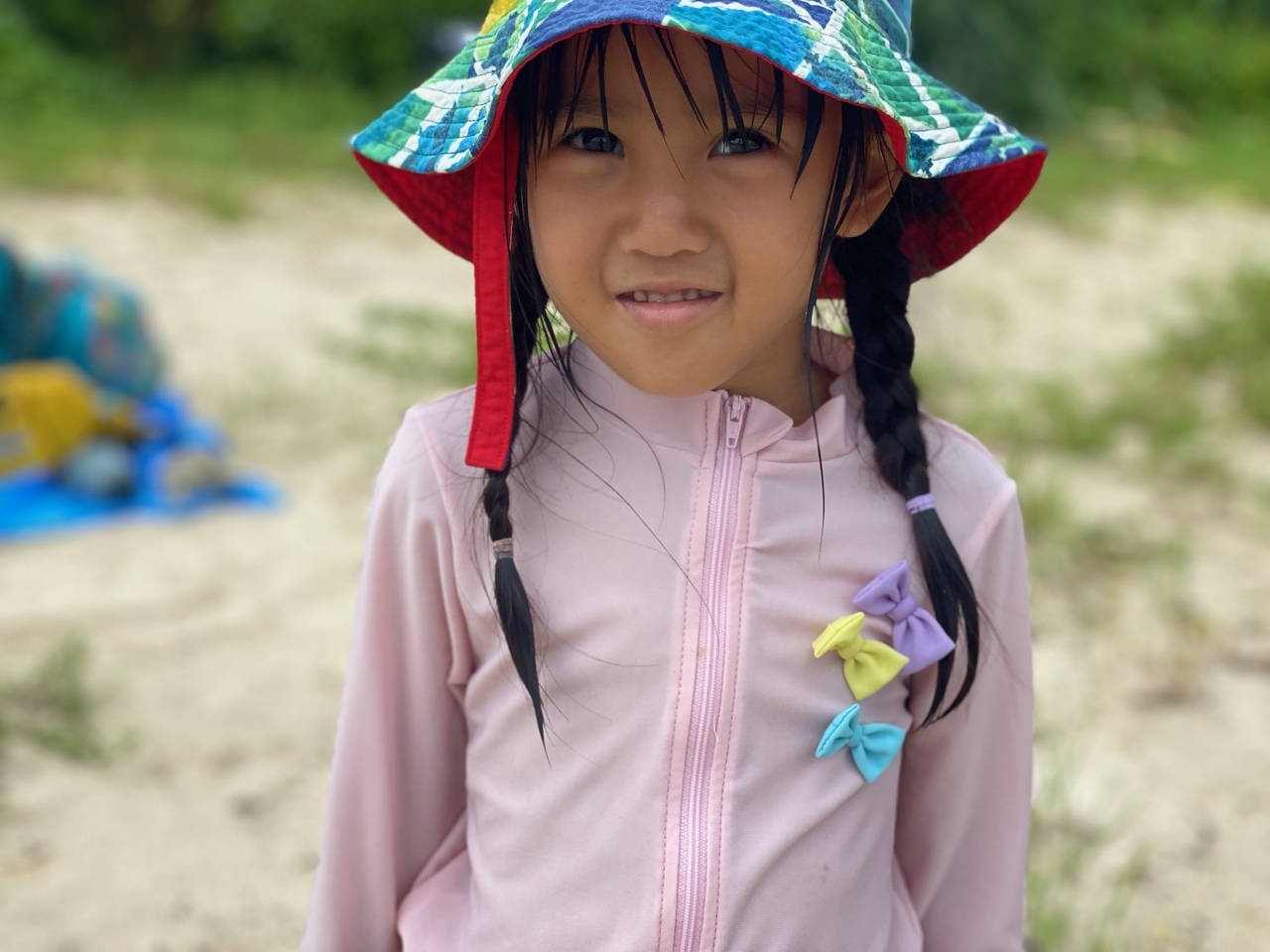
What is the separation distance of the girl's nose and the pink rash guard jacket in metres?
0.19

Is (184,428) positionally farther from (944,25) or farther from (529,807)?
(944,25)

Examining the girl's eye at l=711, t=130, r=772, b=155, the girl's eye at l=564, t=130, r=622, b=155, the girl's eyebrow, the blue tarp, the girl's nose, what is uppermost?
the girl's eyebrow

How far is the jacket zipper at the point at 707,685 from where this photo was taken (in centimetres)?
115

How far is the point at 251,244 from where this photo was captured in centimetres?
568

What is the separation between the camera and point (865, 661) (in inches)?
47.2

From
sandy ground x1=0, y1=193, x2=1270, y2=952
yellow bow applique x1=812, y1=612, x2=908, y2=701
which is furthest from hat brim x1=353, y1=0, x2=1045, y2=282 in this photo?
sandy ground x1=0, y1=193, x2=1270, y2=952

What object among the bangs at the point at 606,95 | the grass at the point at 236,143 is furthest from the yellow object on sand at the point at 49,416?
the bangs at the point at 606,95

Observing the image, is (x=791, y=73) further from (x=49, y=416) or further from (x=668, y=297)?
(x=49, y=416)

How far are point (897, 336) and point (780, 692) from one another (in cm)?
36

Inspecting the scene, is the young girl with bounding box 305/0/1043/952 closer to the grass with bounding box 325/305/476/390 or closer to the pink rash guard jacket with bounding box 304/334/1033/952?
the pink rash guard jacket with bounding box 304/334/1033/952

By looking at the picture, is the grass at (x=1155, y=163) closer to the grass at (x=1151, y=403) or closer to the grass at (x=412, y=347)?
the grass at (x=1151, y=403)

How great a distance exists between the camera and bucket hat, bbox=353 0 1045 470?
3.25 ft

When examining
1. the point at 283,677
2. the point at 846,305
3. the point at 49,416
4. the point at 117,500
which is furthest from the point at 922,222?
the point at 49,416

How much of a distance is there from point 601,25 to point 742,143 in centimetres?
15
